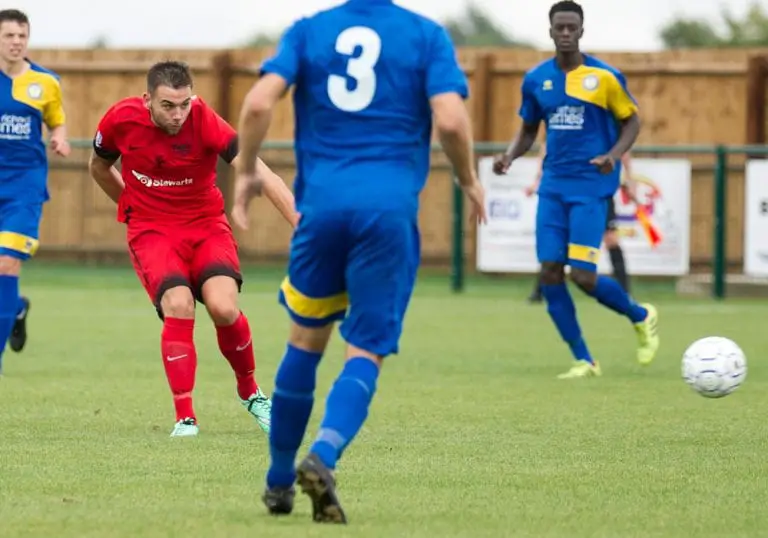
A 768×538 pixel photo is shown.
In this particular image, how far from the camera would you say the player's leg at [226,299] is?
862 centimetres

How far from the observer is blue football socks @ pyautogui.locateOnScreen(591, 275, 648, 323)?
12.5m

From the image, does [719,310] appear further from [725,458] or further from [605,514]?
[605,514]

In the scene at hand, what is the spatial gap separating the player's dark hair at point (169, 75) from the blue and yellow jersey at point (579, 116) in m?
4.25

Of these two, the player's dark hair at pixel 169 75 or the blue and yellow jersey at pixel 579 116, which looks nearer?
the player's dark hair at pixel 169 75

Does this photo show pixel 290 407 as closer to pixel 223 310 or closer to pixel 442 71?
pixel 442 71

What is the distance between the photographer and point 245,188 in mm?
5871

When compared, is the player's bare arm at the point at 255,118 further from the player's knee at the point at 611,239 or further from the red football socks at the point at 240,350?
the player's knee at the point at 611,239

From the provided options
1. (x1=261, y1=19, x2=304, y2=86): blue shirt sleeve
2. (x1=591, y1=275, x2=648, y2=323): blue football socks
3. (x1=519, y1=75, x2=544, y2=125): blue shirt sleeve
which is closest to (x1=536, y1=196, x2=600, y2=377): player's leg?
(x1=591, y1=275, x2=648, y2=323): blue football socks

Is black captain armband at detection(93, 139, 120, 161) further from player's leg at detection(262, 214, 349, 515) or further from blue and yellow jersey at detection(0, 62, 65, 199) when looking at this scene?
player's leg at detection(262, 214, 349, 515)

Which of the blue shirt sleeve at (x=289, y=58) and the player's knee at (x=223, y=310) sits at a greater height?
the blue shirt sleeve at (x=289, y=58)

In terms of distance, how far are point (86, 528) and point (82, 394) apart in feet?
16.0

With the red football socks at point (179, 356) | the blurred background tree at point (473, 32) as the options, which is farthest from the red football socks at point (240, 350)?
the blurred background tree at point (473, 32)

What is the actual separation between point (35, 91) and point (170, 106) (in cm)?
324

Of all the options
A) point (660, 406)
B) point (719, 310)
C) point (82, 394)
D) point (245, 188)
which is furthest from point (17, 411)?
point (719, 310)
